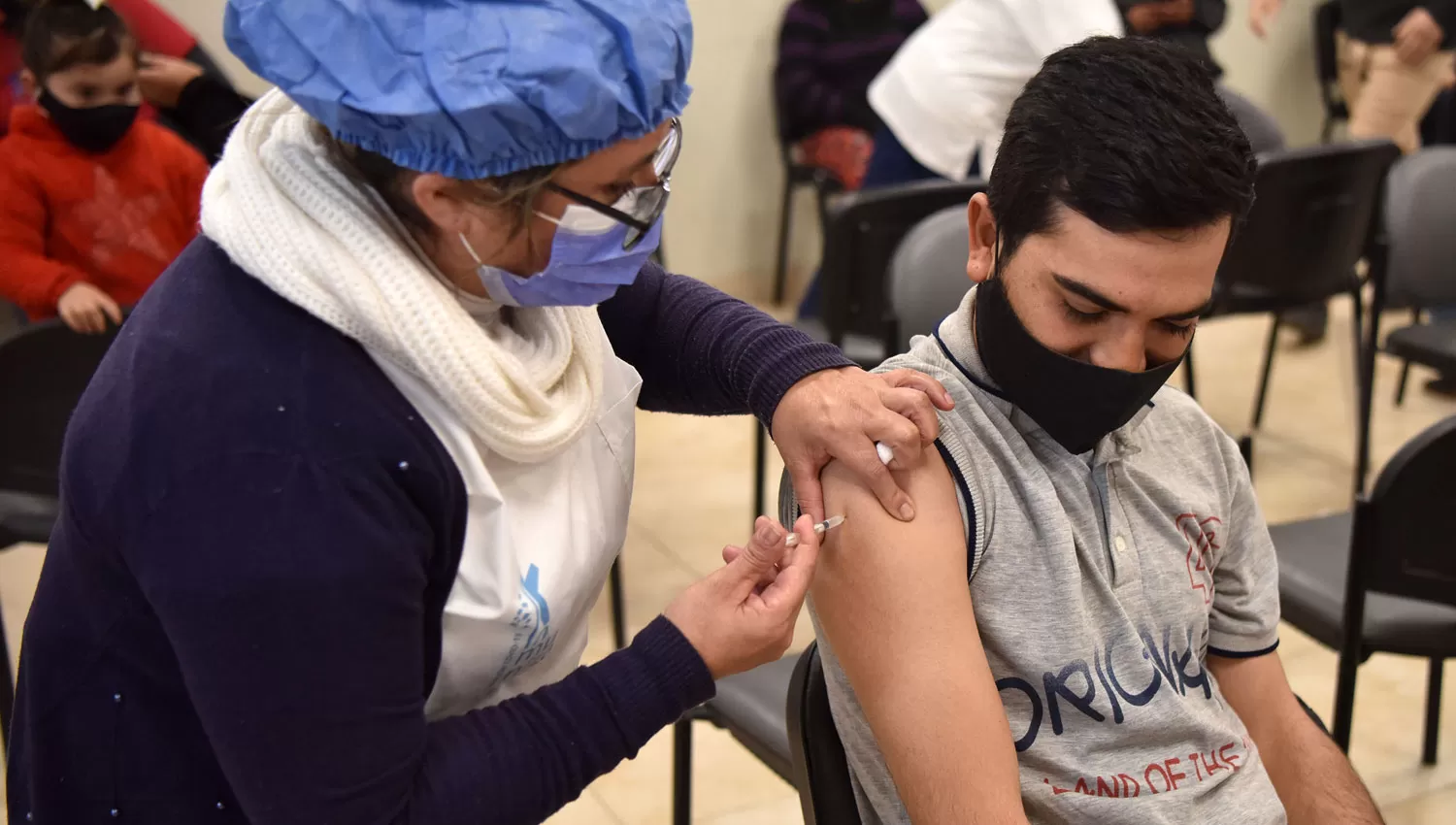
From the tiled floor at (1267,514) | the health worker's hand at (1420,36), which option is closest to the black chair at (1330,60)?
the health worker's hand at (1420,36)

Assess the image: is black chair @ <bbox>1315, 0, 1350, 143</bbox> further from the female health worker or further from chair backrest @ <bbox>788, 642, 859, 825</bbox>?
the female health worker

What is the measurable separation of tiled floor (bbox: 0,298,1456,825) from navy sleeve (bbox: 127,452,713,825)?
1.39 meters

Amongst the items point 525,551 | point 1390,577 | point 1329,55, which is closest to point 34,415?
point 525,551

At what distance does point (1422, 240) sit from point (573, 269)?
2731 millimetres

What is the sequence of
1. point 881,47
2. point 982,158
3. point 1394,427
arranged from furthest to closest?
point 881,47 < point 1394,427 < point 982,158

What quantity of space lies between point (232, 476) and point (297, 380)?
0.26ft

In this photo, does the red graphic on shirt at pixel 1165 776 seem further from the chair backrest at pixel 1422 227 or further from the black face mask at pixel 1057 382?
the chair backrest at pixel 1422 227

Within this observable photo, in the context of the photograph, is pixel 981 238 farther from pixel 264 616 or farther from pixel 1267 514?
pixel 1267 514

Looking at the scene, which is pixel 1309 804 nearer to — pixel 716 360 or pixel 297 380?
pixel 716 360

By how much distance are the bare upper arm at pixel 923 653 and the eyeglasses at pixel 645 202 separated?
31 centimetres

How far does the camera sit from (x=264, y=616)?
87 centimetres

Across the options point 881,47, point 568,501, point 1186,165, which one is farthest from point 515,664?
point 881,47

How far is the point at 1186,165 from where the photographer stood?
1.14m

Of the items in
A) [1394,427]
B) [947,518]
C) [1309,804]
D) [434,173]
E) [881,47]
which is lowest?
[1394,427]
